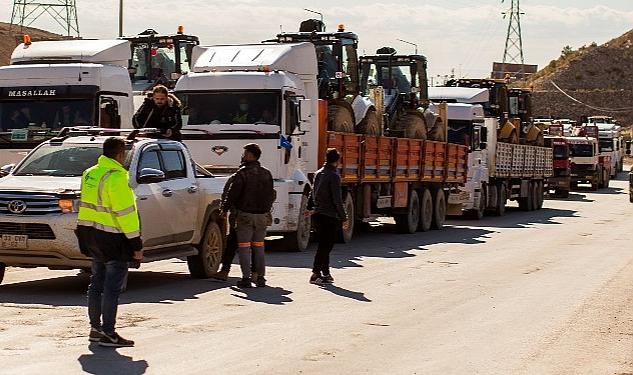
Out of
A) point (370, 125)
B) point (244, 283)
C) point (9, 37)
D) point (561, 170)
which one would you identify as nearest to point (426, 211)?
point (370, 125)

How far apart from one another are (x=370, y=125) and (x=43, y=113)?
7285mm

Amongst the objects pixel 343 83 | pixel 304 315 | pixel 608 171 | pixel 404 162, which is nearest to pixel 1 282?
pixel 304 315

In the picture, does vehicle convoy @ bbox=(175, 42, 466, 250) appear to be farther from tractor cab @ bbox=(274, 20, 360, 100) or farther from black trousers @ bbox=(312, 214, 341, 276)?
black trousers @ bbox=(312, 214, 341, 276)

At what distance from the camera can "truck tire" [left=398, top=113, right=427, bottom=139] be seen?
98.9 feet

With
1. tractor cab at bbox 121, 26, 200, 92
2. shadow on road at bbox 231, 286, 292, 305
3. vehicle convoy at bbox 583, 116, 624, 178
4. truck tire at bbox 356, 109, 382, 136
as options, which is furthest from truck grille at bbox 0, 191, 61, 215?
vehicle convoy at bbox 583, 116, 624, 178

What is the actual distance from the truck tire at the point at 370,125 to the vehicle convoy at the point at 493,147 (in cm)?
602

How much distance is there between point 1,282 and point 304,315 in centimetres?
404

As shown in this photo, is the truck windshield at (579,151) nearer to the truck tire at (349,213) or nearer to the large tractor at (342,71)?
the large tractor at (342,71)

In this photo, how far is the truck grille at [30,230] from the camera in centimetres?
1438

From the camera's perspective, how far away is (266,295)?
15445 millimetres

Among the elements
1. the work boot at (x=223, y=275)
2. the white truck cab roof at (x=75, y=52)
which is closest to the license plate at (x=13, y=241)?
the work boot at (x=223, y=275)

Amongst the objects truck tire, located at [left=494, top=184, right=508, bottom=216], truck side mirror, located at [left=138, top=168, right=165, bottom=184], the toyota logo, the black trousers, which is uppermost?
truck side mirror, located at [left=138, top=168, right=165, bottom=184]

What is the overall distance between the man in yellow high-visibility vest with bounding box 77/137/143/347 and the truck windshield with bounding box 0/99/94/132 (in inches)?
429

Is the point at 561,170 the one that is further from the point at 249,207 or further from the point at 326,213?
the point at 249,207
